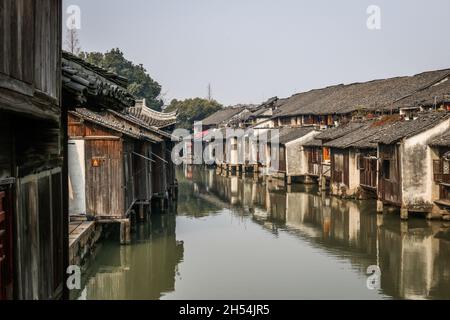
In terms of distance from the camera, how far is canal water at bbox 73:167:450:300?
1367cm

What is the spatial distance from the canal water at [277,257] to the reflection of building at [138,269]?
26mm

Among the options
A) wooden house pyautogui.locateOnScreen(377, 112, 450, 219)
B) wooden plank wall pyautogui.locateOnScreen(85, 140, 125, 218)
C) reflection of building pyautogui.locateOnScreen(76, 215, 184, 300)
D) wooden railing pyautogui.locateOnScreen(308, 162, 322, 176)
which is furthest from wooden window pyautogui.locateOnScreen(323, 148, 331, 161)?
wooden plank wall pyautogui.locateOnScreen(85, 140, 125, 218)

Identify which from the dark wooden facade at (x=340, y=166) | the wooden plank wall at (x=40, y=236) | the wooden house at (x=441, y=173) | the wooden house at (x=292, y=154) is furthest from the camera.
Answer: the wooden house at (x=292, y=154)

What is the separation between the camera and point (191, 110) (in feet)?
276

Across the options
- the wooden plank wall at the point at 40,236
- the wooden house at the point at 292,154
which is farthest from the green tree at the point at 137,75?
the wooden plank wall at the point at 40,236

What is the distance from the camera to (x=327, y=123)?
46219 millimetres

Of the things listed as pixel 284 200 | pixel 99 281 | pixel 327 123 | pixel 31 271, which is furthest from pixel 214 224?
pixel 327 123

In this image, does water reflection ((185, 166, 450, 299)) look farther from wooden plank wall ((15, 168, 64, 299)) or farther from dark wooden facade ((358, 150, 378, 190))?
wooden plank wall ((15, 168, 64, 299))

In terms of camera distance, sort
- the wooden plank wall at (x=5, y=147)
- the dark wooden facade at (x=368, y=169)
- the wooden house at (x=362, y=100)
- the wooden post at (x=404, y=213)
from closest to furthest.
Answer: the wooden plank wall at (x=5, y=147) < the wooden post at (x=404, y=213) < the dark wooden facade at (x=368, y=169) < the wooden house at (x=362, y=100)

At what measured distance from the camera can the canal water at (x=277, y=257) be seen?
1367 cm

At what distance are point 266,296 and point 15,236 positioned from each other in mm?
8562

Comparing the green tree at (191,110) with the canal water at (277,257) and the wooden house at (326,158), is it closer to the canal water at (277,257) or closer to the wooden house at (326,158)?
the wooden house at (326,158)

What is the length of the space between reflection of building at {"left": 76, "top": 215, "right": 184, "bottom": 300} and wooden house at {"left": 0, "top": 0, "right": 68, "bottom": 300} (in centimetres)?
732
